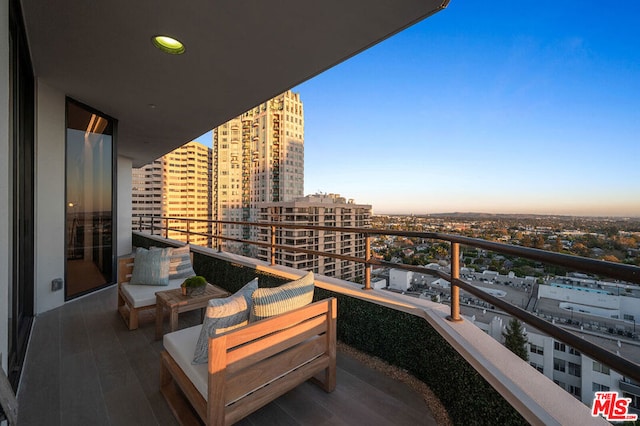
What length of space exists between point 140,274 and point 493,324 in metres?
3.81

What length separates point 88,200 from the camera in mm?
4359

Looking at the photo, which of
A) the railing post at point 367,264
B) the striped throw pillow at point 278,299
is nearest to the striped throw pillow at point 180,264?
the striped throw pillow at point 278,299

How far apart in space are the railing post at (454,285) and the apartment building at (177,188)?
22.0 m

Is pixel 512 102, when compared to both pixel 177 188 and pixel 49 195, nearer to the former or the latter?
pixel 49 195

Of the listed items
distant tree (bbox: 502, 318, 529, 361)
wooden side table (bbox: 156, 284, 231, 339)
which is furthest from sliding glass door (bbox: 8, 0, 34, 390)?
distant tree (bbox: 502, 318, 529, 361)

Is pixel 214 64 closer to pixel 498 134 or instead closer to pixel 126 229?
pixel 126 229

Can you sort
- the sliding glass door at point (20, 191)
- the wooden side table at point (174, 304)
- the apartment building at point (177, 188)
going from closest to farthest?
the sliding glass door at point (20, 191) → the wooden side table at point (174, 304) → the apartment building at point (177, 188)

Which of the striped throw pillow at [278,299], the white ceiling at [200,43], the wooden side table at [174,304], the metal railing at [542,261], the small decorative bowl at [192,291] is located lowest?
the wooden side table at [174,304]

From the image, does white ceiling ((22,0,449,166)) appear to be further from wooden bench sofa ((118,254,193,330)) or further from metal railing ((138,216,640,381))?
wooden bench sofa ((118,254,193,330))

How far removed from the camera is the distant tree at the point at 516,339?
1.51 metres

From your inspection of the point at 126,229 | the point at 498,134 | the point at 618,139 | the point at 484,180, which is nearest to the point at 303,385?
the point at 126,229

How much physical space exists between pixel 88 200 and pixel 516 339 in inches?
227

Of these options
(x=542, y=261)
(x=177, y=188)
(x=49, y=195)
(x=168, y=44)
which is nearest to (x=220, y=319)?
(x=542, y=261)

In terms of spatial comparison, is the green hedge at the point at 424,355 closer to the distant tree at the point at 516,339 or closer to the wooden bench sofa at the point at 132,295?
the distant tree at the point at 516,339
